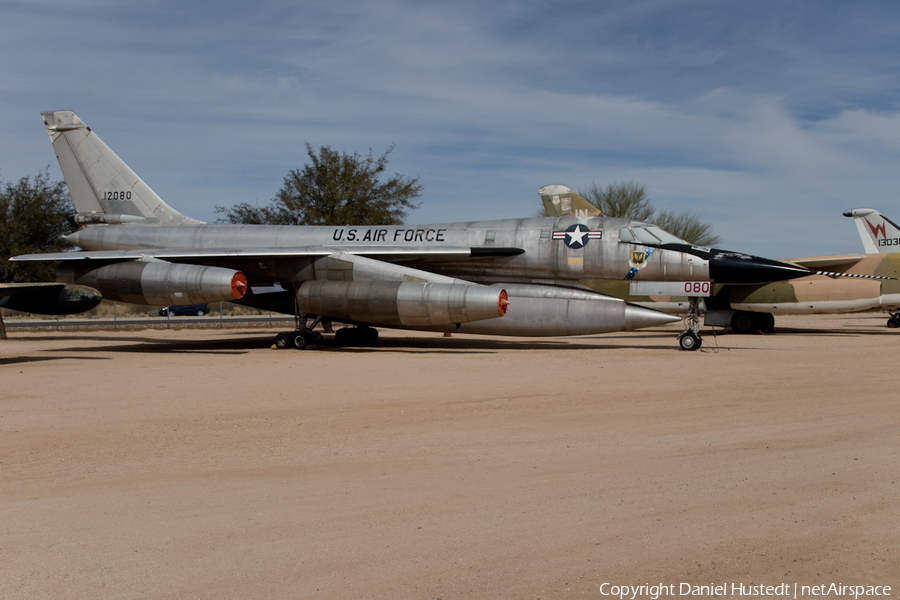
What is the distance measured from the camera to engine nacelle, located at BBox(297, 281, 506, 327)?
1490 centimetres

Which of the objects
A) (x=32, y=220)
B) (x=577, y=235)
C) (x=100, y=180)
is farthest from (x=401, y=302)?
(x=32, y=220)

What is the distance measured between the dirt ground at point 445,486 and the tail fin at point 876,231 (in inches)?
830

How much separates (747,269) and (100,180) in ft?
53.8

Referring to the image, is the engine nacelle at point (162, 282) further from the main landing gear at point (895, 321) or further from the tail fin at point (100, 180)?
the main landing gear at point (895, 321)

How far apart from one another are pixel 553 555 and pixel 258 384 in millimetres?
7368

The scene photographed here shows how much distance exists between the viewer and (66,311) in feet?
70.4

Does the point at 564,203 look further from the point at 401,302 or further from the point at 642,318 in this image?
the point at 401,302

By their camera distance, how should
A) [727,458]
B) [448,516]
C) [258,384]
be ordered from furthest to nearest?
[258,384] → [727,458] → [448,516]

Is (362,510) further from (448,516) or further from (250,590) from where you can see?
(250,590)

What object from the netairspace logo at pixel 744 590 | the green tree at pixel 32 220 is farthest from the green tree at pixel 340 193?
the netairspace logo at pixel 744 590

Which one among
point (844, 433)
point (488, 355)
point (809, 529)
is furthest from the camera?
point (488, 355)

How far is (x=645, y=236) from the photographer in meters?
15.6

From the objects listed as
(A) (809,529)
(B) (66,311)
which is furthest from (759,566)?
(B) (66,311)

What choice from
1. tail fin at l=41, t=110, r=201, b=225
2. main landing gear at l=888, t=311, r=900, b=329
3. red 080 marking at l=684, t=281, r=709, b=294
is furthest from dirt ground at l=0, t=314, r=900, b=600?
main landing gear at l=888, t=311, r=900, b=329
